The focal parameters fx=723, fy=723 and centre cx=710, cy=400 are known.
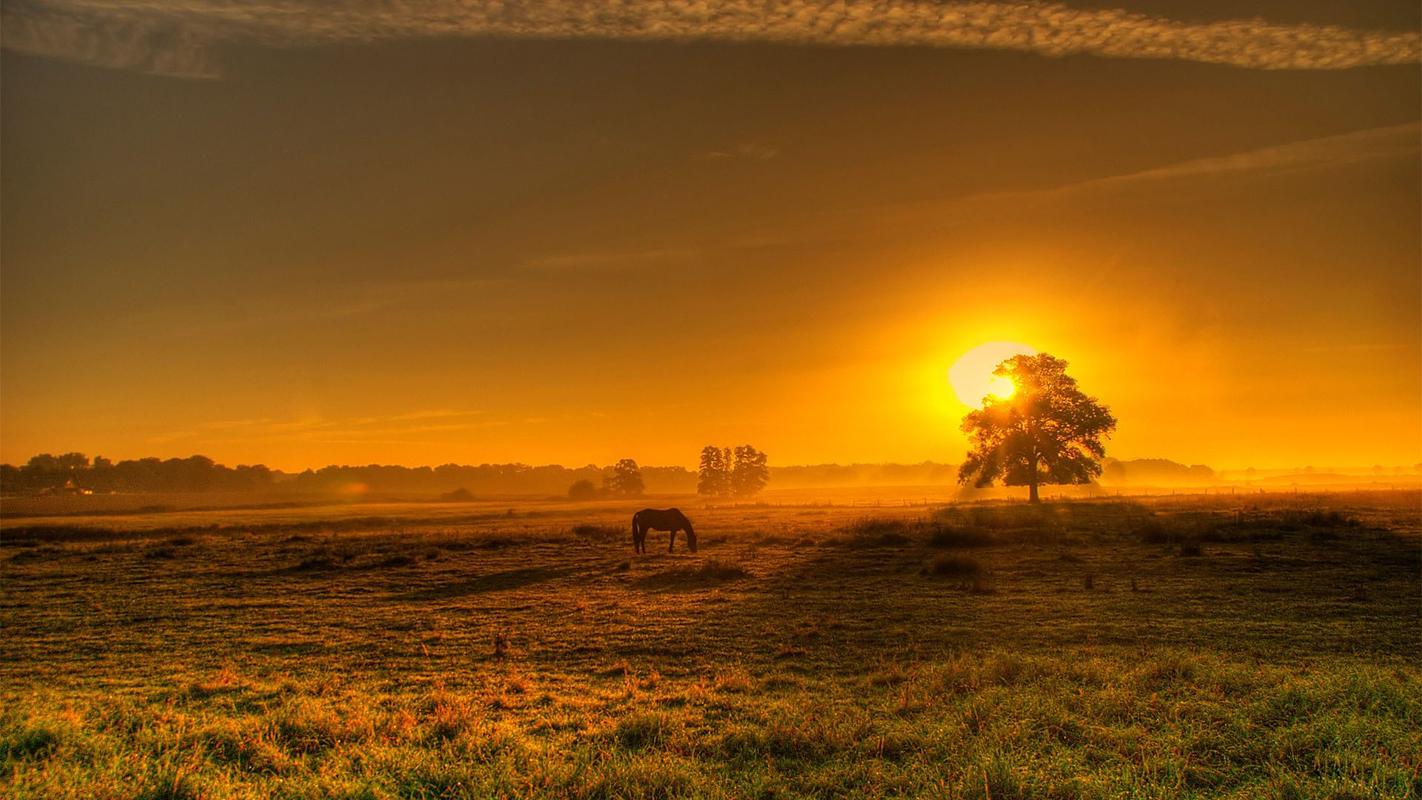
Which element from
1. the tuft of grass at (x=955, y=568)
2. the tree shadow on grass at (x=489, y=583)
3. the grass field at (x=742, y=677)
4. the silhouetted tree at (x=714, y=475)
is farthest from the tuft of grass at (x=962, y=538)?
the silhouetted tree at (x=714, y=475)

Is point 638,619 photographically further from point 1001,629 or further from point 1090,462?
point 1090,462

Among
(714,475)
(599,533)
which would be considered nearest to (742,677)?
(599,533)

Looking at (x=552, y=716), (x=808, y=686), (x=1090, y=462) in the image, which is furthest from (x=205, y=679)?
(x=1090, y=462)

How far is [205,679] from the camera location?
42.4ft

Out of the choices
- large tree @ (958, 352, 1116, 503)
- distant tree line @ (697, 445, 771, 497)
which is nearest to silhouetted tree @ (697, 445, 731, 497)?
distant tree line @ (697, 445, 771, 497)

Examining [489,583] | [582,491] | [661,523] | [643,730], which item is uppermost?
[661,523]

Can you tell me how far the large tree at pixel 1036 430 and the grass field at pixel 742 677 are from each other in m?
37.1

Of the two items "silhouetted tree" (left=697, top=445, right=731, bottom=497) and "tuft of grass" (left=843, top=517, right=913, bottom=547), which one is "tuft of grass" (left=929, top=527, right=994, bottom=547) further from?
"silhouetted tree" (left=697, top=445, right=731, bottom=497)

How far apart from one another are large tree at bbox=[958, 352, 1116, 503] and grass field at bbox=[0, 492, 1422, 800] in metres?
37.1

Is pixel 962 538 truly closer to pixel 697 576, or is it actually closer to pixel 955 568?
pixel 955 568

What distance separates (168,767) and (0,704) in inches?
261

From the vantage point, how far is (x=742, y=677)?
11.6m

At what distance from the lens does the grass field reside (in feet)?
23.5

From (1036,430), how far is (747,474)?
90.5m
